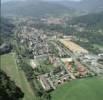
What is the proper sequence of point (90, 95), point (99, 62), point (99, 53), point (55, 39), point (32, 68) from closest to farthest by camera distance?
point (90, 95), point (32, 68), point (99, 62), point (99, 53), point (55, 39)

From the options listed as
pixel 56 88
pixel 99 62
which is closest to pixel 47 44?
pixel 99 62

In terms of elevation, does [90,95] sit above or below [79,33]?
above

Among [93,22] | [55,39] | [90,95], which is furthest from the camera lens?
[93,22]

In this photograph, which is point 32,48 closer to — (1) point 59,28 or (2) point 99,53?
(2) point 99,53

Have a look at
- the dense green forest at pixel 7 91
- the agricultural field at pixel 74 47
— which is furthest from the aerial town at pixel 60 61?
the dense green forest at pixel 7 91

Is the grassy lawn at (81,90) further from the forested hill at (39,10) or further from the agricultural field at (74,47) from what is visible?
the forested hill at (39,10)

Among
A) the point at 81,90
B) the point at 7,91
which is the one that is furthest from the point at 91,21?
the point at 7,91
